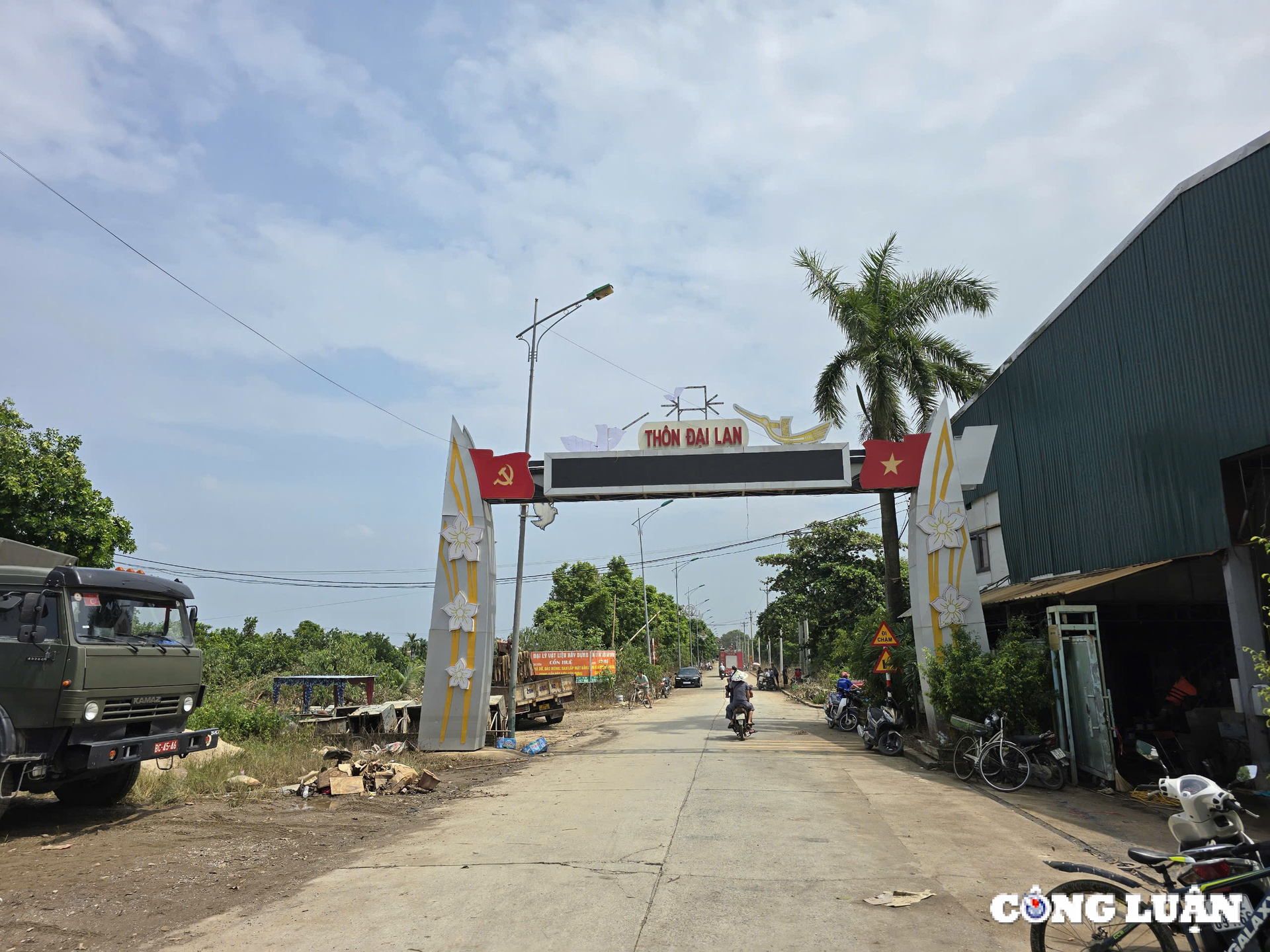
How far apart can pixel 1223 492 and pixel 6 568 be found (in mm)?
15205

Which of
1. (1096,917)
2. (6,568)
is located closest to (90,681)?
(6,568)

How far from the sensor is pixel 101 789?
10281mm

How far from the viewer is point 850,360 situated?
73.7ft

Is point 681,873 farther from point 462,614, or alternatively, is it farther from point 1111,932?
point 462,614

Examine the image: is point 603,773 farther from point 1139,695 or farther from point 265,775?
point 1139,695

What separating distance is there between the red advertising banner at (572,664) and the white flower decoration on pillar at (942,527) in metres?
21.0

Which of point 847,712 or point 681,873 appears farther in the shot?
point 847,712

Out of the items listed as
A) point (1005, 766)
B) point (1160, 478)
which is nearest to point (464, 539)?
point (1005, 766)

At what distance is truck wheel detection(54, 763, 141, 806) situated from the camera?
33.5 ft

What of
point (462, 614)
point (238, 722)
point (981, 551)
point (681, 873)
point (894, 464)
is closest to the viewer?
point (681, 873)

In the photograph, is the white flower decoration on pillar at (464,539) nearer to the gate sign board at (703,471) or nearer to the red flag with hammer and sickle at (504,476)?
the red flag with hammer and sickle at (504,476)

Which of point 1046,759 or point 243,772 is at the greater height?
point 1046,759

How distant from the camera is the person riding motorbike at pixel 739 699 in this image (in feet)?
64.8

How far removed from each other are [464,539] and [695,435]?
5.53m
